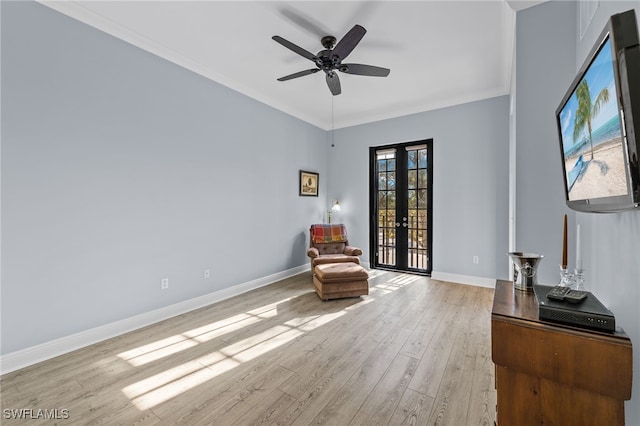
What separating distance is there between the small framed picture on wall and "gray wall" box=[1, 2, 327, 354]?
1.30 m

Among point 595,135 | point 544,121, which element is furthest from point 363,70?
point 595,135

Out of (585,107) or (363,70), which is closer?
(585,107)

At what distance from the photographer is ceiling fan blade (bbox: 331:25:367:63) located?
7.23 ft

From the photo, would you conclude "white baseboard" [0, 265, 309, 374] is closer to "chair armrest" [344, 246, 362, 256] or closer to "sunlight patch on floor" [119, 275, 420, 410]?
"sunlight patch on floor" [119, 275, 420, 410]

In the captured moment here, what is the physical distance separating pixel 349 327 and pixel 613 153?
8.09ft

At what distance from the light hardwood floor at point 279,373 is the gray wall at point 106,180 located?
0.50 metres

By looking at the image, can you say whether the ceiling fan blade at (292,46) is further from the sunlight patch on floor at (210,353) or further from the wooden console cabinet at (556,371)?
the sunlight patch on floor at (210,353)

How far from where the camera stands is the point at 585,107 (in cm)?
121

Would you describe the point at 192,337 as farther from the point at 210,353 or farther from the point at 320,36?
the point at 320,36

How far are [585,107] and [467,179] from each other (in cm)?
333

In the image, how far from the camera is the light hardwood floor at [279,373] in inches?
65.5

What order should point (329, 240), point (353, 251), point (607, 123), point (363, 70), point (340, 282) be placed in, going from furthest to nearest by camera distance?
point (329, 240) → point (353, 251) → point (340, 282) → point (363, 70) → point (607, 123)

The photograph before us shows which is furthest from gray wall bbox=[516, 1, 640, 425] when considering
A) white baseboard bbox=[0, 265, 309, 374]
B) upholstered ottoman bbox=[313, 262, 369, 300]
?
white baseboard bbox=[0, 265, 309, 374]

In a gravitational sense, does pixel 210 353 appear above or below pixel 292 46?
below
